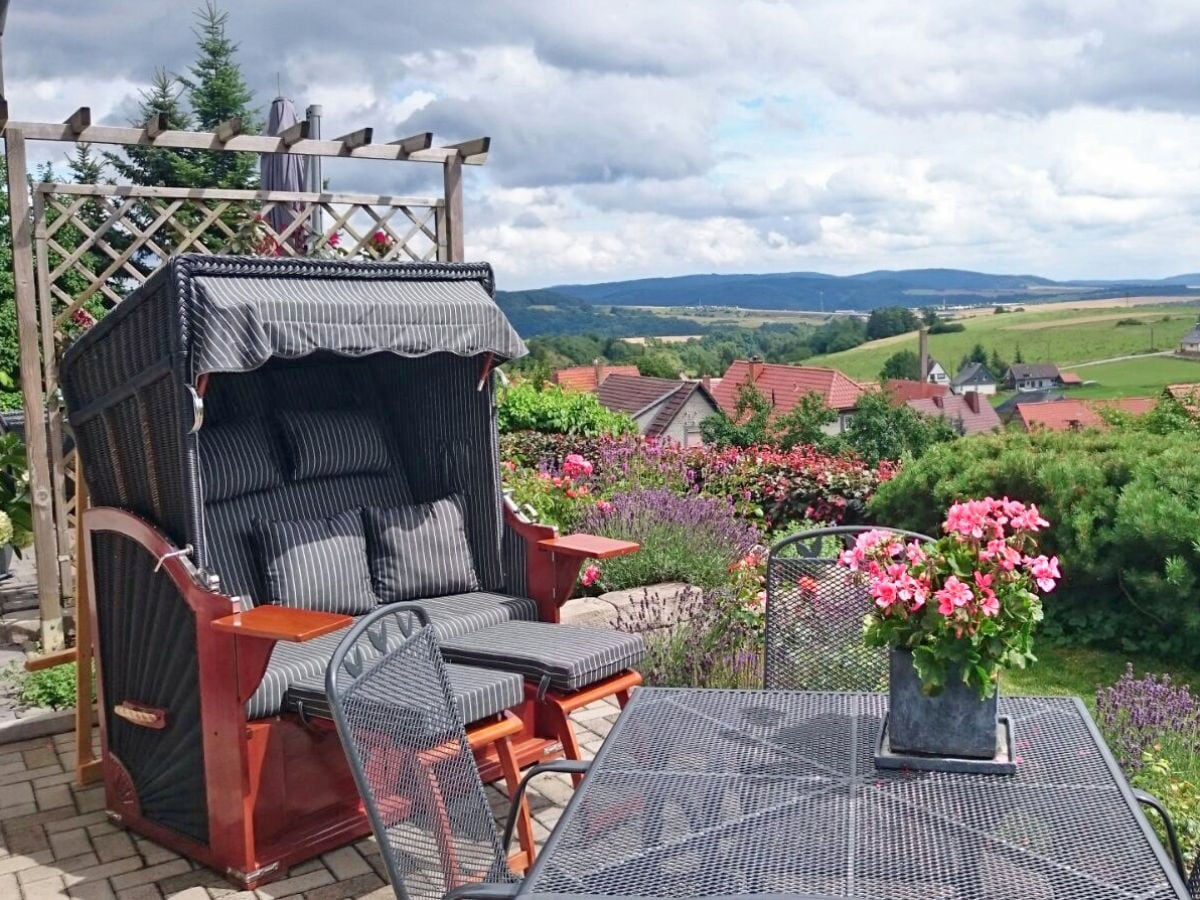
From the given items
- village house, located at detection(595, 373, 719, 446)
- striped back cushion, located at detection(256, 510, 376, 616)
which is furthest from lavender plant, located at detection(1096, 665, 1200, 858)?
village house, located at detection(595, 373, 719, 446)

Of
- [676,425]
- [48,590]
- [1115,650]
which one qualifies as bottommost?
[676,425]

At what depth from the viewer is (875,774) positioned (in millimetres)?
2365

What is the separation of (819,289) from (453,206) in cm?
13768

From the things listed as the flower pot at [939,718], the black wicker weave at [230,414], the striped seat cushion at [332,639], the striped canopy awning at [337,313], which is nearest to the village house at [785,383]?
the black wicker weave at [230,414]

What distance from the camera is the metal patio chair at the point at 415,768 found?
212 cm

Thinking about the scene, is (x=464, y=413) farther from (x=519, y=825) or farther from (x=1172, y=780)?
(x=1172, y=780)

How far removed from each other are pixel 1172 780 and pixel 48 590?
4606mm

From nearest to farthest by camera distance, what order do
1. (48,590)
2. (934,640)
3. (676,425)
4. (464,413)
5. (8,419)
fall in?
(934,640), (464,413), (48,590), (8,419), (676,425)

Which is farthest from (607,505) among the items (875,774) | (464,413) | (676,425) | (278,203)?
(676,425)

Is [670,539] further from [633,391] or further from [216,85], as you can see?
[633,391]

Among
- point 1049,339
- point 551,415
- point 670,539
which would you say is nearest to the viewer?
point 670,539

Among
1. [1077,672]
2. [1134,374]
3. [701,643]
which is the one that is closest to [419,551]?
[701,643]

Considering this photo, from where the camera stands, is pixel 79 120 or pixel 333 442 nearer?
pixel 333 442

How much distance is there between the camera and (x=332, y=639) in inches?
159
